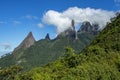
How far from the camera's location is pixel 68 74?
250 feet

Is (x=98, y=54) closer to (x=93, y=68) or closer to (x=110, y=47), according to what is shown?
(x=110, y=47)

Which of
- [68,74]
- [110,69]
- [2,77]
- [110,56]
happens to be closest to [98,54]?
[110,56]

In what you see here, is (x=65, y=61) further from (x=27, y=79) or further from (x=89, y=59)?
(x=27, y=79)

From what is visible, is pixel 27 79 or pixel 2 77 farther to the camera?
pixel 2 77

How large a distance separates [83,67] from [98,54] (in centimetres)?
1436

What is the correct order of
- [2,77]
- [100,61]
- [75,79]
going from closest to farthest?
[75,79] < [100,61] < [2,77]

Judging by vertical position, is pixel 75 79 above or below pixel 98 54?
below

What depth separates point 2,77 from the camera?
457ft

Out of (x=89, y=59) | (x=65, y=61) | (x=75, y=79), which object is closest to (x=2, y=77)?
(x=65, y=61)

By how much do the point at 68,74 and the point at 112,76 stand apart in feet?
35.7

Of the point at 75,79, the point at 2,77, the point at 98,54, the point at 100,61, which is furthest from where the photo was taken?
the point at 2,77

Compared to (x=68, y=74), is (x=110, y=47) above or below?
above

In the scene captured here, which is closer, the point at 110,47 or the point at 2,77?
the point at 110,47

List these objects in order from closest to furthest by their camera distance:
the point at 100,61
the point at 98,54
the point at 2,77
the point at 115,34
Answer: the point at 100,61
the point at 98,54
the point at 115,34
the point at 2,77
